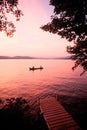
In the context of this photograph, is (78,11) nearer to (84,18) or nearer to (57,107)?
(84,18)

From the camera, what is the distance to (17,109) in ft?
43.5

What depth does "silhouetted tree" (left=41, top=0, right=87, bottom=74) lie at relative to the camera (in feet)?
43.3

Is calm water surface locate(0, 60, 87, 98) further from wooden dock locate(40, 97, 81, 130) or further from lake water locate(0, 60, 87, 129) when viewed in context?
wooden dock locate(40, 97, 81, 130)

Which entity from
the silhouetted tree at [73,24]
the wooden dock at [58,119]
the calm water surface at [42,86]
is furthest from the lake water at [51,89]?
the silhouetted tree at [73,24]

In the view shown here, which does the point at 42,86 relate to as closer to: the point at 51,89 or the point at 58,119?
the point at 51,89

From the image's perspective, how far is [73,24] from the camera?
14.1 metres

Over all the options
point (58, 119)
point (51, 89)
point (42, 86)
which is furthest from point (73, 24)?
point (42, 86)

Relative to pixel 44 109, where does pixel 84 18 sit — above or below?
above

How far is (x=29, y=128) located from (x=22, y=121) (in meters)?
0.80

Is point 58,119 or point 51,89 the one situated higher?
point 58,119

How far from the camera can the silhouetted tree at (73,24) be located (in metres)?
13.2

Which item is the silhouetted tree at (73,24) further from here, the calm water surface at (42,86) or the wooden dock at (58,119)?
the calm water surface at (42,86)

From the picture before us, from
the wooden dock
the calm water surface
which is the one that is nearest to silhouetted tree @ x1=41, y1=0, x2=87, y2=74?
the wooden dock

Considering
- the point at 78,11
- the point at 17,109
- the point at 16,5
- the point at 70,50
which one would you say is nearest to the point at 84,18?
the point at 78,11
